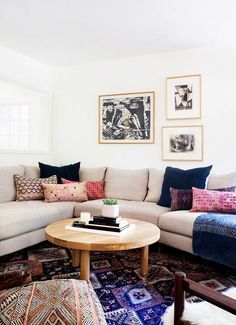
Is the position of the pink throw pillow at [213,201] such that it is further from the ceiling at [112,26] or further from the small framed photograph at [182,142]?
the ceiling at [112,26]

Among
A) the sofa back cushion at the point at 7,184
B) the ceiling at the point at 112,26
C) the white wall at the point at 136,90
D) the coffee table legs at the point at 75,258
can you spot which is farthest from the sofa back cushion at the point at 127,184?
the ceiling at the point at 112,26

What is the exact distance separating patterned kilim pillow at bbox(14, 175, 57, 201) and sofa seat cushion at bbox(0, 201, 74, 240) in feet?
0.39

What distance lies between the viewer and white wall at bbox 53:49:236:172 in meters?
3.65

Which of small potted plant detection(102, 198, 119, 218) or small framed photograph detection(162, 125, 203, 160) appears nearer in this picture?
small potted plant detection(102, 198, 119, 218)

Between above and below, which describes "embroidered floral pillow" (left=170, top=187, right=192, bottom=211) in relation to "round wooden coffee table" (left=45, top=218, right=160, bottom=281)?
above

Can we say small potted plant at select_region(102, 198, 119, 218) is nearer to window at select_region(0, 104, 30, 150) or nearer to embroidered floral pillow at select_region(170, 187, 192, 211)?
embroidered floral pillow at select_region(170, 187, 192, 211)

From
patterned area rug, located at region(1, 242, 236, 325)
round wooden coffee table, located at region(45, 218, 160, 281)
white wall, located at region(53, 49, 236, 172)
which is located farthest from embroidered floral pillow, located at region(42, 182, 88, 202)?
round wooden coffee table, located at region(45, 218, 160, 281)

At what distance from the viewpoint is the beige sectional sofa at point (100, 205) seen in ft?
8.86

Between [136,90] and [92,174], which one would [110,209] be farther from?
[136,90]

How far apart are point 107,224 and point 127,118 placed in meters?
2.16

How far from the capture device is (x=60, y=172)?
156 inches

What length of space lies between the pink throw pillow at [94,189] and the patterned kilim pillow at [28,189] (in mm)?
370

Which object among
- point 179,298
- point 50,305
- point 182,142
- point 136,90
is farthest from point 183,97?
point 50,305

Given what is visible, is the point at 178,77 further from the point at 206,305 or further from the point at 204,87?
the point at 206,305
